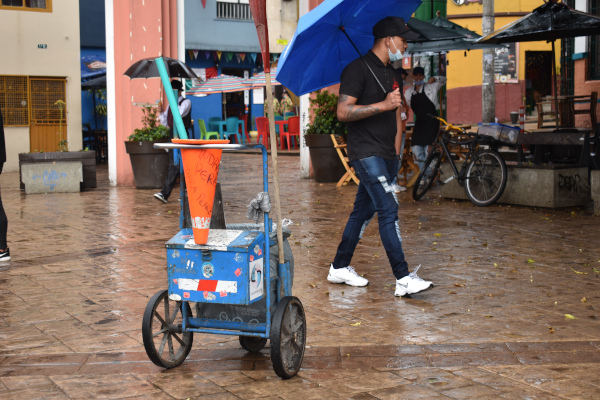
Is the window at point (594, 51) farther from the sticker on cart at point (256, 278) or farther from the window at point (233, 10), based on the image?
the window at point (233, 10)

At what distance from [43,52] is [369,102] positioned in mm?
18400

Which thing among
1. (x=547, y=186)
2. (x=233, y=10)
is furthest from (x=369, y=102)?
(x=233, y=10)

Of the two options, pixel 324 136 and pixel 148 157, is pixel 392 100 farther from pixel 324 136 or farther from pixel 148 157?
pixel 148 157

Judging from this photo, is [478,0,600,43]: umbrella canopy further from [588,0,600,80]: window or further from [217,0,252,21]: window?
[217,0,252,21]: window

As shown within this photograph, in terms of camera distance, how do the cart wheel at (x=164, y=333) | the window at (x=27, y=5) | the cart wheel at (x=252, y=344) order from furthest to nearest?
the window at (x=27, y=5)
the cart wheel at (x=252, y=344)
the cart wheel at (x=164, y=333)

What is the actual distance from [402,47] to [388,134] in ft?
2.12

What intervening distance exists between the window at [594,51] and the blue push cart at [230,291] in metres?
13.8

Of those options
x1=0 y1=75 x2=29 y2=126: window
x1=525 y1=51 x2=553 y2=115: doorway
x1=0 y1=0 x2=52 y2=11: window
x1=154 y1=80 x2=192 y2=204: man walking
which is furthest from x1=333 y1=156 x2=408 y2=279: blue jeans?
x1=525 y1=51 x2=553 y2=115: doorway

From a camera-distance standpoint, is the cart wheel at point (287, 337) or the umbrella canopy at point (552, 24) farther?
the umbrella canopy at point (552, 24)

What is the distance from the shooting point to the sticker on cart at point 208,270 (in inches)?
156

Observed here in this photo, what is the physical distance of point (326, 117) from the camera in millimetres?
13883

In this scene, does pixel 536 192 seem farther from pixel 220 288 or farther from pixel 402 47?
pixel 220 288

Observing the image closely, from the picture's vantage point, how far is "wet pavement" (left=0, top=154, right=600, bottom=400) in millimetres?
3959

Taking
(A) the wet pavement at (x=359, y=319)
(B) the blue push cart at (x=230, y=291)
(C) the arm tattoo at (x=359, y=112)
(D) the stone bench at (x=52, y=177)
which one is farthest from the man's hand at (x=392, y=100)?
(D) the stone bench at (x=52, y=177)
